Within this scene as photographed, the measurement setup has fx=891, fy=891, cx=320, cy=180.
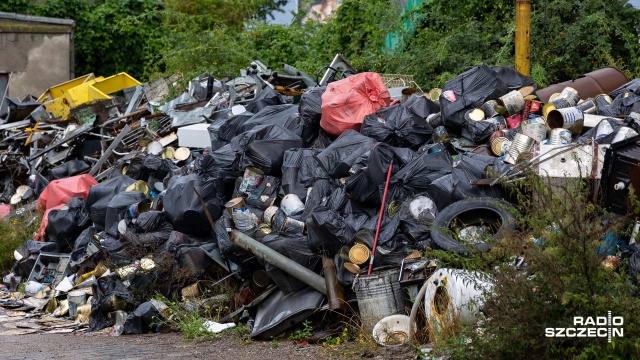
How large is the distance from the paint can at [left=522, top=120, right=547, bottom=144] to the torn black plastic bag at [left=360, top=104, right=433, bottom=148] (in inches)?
40.7

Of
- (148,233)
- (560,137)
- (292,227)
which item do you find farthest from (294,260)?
(560,137)

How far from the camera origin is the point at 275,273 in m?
7.36

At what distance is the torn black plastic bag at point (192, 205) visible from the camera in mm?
8648

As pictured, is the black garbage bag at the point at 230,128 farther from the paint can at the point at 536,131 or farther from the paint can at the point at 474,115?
the paint can at the point at 536,131

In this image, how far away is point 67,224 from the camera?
1054 cm

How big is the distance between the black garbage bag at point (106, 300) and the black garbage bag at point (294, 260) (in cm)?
171

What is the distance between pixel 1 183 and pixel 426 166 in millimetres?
8690

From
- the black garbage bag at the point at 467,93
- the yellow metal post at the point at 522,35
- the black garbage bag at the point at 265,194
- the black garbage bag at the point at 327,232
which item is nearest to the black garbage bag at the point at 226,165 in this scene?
the black garbage bag at the point at 265,194

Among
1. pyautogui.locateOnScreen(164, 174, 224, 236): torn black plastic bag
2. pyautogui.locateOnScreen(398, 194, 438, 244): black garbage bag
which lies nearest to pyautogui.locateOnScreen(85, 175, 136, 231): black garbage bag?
pyautogui.locateOnScreen(164, 174, 224, 236): torn black plastic bag

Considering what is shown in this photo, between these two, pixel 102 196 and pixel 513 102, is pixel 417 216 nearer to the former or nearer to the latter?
pixel 513 102

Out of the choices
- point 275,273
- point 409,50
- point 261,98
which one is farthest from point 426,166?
point 409,50

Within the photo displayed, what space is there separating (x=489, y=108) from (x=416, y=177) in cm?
146

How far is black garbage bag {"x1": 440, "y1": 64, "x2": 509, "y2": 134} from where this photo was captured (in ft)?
27.4

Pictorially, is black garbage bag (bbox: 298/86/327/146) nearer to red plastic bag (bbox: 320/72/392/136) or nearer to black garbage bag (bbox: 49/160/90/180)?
red plastic bag (bbox: 320/72/392/136)
